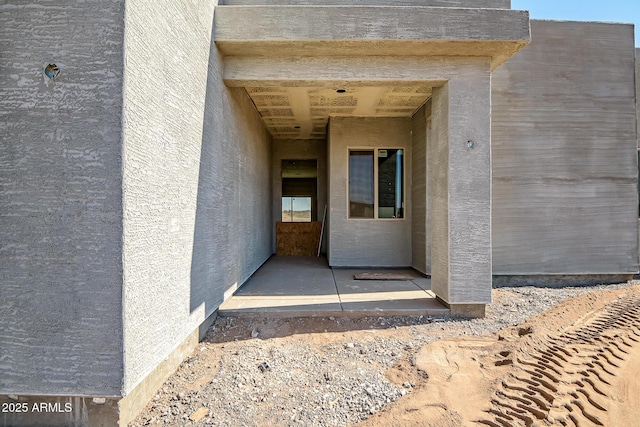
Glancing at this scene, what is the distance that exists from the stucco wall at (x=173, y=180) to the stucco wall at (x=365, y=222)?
278 cm

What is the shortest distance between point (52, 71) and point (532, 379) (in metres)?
4.14

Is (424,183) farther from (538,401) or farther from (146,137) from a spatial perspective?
(146,137)

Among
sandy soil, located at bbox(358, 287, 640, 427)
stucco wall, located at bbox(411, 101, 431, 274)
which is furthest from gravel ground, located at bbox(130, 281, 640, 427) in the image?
stucco wall, located at bbox(411, 101, 431, 274)

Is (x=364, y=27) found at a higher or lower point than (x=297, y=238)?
higher

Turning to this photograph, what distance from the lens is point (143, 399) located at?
2.31 metres

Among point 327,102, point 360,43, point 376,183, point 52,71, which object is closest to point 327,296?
point 376,183

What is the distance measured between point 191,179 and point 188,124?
52cm

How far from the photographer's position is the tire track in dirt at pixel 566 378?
211cm

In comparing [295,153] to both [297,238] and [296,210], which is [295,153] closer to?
[297,238]

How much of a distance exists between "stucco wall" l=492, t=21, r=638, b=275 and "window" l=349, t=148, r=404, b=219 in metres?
1.89

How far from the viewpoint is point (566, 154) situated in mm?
5875

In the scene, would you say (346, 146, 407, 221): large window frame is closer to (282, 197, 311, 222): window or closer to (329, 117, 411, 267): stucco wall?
(329, 117, 411, 267): stucco wall

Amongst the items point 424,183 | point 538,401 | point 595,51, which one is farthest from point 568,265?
point 538,401

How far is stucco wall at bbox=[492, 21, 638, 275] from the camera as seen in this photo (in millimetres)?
5781
